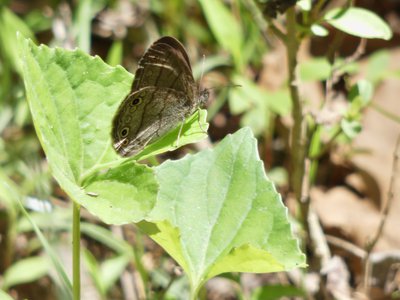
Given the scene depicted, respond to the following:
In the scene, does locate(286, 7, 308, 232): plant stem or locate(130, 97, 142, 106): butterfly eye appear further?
locate(286, 7, 308, 232): plant stem

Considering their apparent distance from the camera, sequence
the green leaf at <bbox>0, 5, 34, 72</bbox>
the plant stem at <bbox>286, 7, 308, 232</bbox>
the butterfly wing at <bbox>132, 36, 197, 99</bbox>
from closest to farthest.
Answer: the butterfly wing at <bbox>132, 36, 197, 99</bbox>
the plant stem at <bbox>286, 7, 308, 232</bbox>
the green leaf at <bbox>0, 5, 34, 72</bbox>

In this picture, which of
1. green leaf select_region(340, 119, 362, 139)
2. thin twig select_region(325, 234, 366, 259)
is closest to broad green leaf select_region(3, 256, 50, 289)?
thin twig select_region(325, 234, 366, 259)

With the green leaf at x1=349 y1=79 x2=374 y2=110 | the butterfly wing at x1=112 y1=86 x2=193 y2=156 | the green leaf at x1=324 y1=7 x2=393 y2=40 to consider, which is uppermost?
the green leaf at x1=324 y1=7 x2=393 y2=40

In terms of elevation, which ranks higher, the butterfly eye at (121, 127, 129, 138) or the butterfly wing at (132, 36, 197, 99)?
the butterfly wing at (132, 36, 197, 99)

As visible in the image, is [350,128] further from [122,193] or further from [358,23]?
[122,193]

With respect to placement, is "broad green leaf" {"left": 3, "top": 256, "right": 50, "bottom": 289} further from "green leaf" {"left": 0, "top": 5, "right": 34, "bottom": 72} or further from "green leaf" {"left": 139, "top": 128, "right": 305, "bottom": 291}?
"green leaf" {"left": 139, "top": 128, "right": 305, "bottom": 291}

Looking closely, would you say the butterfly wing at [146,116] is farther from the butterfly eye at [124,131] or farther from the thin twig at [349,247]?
the thin twig at [349,247]

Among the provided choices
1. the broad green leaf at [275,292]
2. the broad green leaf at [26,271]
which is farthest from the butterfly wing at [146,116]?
the broad green leaf at [26,271]

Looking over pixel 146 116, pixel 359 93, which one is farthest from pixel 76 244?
pixel 359 93
